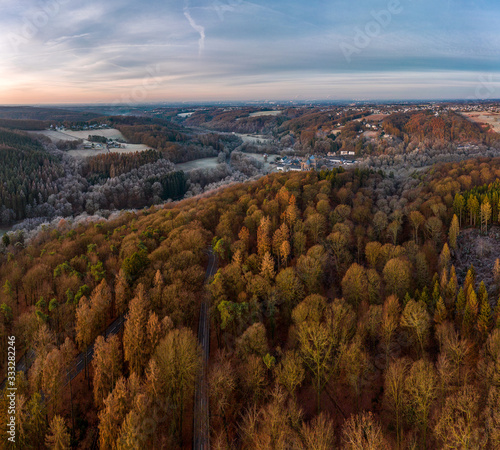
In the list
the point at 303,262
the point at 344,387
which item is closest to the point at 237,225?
the point at 303,262

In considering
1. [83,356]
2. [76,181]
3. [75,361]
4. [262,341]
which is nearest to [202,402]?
[262,341]

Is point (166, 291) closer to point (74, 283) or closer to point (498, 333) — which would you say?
point (74, 283)

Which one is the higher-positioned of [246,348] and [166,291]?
[166,291]

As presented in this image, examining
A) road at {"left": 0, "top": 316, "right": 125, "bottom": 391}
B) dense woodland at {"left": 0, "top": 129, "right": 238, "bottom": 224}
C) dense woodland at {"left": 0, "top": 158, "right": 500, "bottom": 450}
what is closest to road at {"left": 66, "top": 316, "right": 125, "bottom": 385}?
road at {"left": 0, "top": 316, "right": 125, "bottom": 391}

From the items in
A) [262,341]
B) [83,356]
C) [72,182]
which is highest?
[72,182]

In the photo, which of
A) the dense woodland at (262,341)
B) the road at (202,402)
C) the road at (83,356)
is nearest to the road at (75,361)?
the road at (83,356)

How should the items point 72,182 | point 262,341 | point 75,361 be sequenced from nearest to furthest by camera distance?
1. point 262,341
2. point 75,361
3. point 72,182

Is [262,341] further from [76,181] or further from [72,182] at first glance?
[76,181]

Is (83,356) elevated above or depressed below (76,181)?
below
